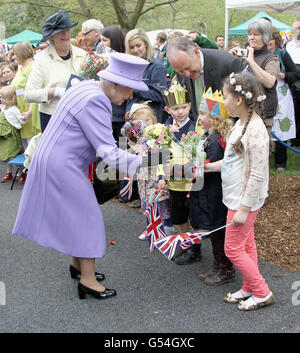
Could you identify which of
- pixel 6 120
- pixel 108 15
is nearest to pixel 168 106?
pixel 6 120

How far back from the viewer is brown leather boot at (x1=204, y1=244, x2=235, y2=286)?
363cm

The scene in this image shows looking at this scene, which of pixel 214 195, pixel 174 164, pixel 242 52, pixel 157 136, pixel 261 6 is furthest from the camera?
pixel 261 6

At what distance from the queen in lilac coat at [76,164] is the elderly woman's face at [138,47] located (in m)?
1.82

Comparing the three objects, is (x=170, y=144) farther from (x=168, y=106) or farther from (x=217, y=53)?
(x=217, y=53)

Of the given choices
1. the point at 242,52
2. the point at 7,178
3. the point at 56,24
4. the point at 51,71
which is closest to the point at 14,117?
the point at 7,178

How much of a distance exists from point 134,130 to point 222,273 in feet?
4.72

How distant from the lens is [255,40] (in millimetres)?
4996

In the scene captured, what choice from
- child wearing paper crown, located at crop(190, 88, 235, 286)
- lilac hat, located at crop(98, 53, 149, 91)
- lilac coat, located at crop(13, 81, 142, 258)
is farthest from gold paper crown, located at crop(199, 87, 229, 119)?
lilac coat, located at crop(13, 81, 142, 258)

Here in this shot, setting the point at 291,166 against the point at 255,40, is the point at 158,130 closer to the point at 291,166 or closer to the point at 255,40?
the point at 255,40

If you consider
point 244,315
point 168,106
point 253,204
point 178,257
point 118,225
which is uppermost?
point 168,106

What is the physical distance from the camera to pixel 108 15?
16.0 m

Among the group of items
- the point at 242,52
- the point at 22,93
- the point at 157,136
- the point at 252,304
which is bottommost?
the point at 252,304

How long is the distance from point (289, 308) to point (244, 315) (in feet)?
1.17

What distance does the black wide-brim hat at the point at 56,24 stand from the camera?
4.38 metres
